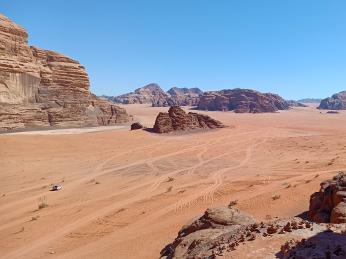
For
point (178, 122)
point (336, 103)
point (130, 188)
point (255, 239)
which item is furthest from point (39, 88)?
point (336, 103)

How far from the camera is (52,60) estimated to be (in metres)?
39.5

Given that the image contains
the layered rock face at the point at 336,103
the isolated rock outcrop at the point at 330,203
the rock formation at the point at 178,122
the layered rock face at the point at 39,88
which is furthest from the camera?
the layered rock face at the point at 336,103

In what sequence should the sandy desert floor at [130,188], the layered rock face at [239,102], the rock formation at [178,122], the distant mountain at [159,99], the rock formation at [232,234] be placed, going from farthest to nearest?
the distant mountain at [159,99] < the layered rock face at [239,102] < the rock formation at [178,122] < the sandy desert floor at [130,188] < the rock formation at [232,234]

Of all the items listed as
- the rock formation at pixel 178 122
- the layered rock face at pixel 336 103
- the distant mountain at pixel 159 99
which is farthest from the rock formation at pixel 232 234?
the layered rock face at pixel 336 103

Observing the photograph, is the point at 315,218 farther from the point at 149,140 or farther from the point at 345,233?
the point at 149,140

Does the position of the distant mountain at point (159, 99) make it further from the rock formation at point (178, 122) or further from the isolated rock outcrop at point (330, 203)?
the isolated rock outcrop at point (330, 203)

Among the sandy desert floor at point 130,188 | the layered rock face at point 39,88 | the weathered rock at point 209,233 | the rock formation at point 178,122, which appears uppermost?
the layered rock face at point 39,88

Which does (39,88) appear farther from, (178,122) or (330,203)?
(330,203)

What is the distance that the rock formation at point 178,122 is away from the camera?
1495 inches

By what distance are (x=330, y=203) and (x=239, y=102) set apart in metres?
90.8

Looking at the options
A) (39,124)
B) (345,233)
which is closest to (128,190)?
(345,233)

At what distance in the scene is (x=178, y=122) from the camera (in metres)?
38.7

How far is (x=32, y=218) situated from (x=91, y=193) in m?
3.27

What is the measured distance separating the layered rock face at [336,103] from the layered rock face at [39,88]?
94.9 meters
